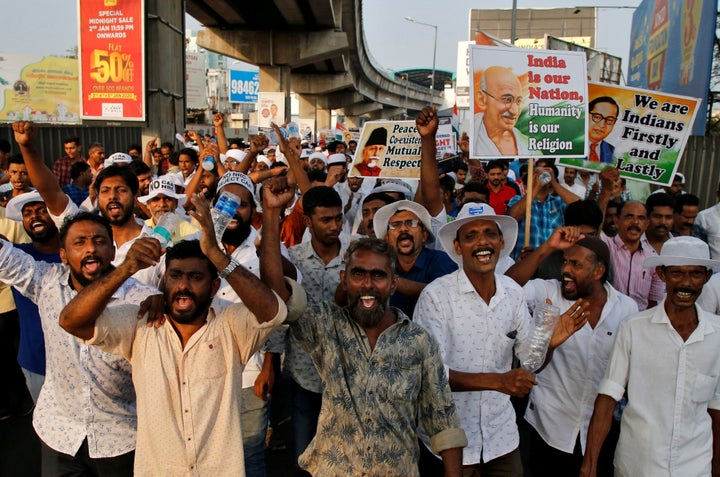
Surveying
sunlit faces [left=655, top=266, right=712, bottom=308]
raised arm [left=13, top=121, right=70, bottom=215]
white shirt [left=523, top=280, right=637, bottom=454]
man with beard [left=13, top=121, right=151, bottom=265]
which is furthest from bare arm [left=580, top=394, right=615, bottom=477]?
raised arm [left=13, top=121, right=70, bottom=215]

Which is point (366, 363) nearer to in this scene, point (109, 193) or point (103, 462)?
point (103, 462)

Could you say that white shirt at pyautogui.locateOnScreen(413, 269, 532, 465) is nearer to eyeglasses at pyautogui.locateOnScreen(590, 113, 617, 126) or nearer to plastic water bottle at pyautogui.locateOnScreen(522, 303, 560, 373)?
plastic water bottle at pyautogui.locateOnScreen(522, 303, 560, 373)

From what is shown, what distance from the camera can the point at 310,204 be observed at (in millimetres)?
3814

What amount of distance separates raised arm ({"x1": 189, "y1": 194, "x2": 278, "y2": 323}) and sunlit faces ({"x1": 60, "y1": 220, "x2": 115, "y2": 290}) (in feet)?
2.43

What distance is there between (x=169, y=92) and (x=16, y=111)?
82.1 ft

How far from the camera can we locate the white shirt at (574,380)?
11.3 ft

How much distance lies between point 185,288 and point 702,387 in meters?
2.41

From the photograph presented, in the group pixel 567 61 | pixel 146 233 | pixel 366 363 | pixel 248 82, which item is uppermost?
pixel 248 82

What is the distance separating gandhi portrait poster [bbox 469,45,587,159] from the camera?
4.97 metres

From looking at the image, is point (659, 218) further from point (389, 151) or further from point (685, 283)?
point (389, 151)

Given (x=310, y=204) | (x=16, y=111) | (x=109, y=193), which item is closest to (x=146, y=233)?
(x=109, y=193)

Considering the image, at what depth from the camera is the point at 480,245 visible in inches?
130

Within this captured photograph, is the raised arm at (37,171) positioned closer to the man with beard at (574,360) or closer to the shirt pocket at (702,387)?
the man with beard at (574,360)

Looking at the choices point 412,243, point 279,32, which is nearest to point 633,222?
point 412,243
